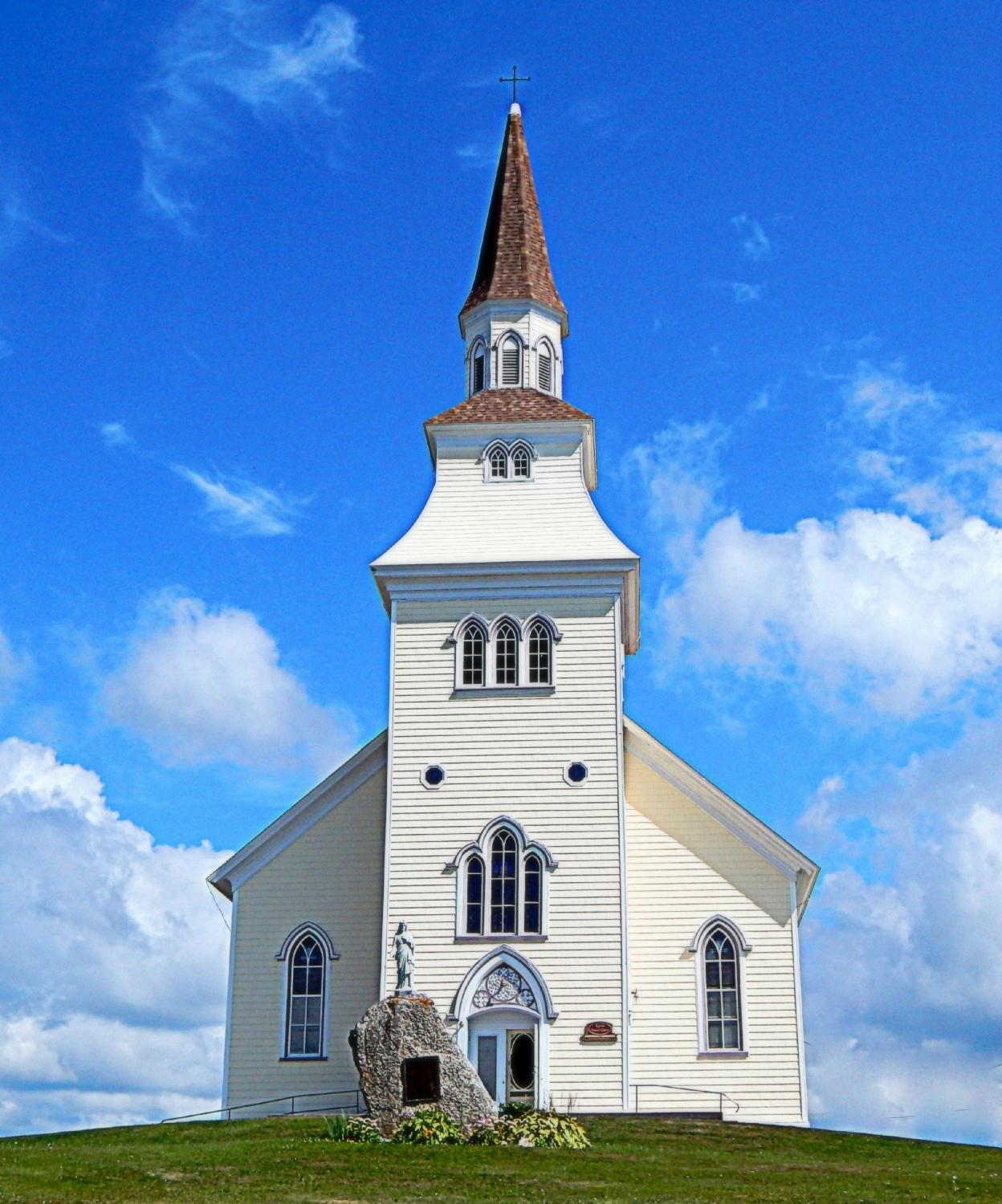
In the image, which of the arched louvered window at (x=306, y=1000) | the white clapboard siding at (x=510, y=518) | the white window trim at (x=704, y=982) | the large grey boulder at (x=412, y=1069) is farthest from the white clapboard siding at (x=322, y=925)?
the white window trim at (x=704, y=982)

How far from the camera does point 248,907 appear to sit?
35.0 meters

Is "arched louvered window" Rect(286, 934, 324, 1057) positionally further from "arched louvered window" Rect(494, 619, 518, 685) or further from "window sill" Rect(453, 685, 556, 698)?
"arched louvered window" Rect(494, 619, 518, 685)

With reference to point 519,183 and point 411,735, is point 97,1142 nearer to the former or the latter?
point 411,735

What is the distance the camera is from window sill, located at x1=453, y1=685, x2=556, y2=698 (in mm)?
34094

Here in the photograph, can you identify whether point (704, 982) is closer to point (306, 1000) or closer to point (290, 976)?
point (306, 1000)

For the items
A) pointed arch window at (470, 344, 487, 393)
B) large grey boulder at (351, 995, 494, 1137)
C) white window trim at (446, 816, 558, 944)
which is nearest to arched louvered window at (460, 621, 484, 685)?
white window trim at (446, 816, 558, 944)

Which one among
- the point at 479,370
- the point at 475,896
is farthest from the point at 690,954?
the point at 479,370

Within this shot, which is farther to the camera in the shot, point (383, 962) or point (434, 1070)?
point (383, 962)

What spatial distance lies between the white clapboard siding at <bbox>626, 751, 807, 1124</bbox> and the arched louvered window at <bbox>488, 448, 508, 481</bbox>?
6943mm

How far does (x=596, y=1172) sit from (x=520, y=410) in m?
19.2

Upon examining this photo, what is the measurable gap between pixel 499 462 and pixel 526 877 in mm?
9503

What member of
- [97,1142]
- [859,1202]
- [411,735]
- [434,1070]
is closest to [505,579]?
[411,735]

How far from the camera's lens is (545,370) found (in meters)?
39.5

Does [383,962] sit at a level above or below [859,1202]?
above
